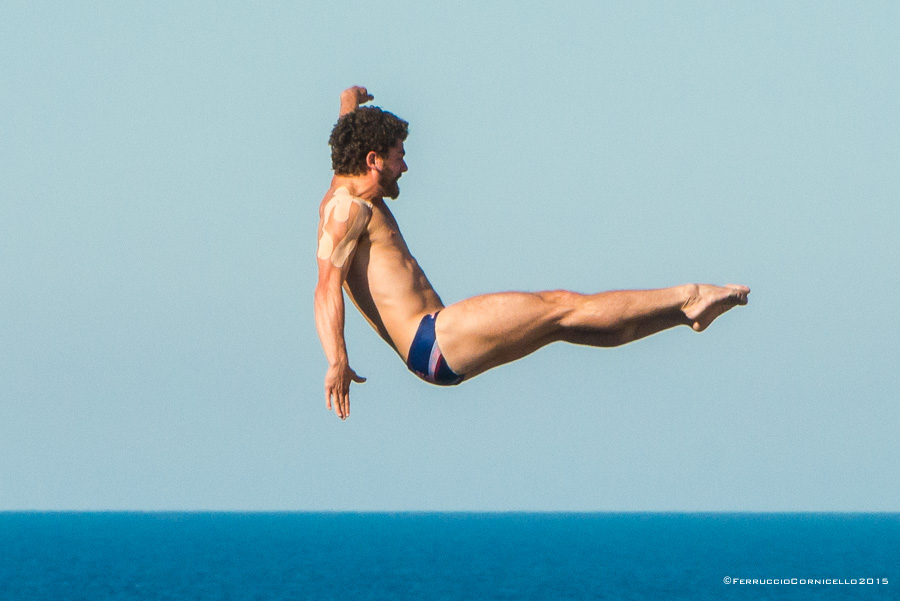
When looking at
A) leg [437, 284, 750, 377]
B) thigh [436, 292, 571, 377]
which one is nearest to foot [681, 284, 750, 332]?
leg [437, 284, 750, 377]

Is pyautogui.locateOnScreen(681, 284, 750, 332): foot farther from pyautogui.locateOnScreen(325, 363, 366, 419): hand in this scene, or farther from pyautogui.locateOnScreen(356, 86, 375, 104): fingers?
pyautogui.locateOnScreen(356, 86, 375, 104): fingers

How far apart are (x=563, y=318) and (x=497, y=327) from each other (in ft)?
1.91

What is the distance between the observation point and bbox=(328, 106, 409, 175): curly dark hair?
Answer: 14.4 m

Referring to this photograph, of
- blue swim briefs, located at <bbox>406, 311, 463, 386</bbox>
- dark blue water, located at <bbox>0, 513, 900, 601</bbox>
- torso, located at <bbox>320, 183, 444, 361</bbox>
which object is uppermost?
dark blue water, located at <bbox>0, 513, 900, 601</bbox>

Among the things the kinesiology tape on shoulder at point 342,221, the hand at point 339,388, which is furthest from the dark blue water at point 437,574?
the hand at point 339,388

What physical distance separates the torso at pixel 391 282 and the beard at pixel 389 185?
0.29 metres

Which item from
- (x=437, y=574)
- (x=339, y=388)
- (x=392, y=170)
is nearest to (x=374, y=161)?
(x=392, y=170)

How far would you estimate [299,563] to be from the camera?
6698 inches

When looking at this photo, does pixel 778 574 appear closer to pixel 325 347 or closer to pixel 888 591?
pixel 888 591

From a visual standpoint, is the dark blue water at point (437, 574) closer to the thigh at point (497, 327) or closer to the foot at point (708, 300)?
the thigh at point (497, 327)

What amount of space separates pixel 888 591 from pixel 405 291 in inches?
5054

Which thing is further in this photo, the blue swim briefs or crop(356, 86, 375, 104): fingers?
crop(356, 86, 375, 104): fingers

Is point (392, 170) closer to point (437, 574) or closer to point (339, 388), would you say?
point (339, 388)

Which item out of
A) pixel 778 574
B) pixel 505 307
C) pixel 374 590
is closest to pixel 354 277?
pixel 505 307
